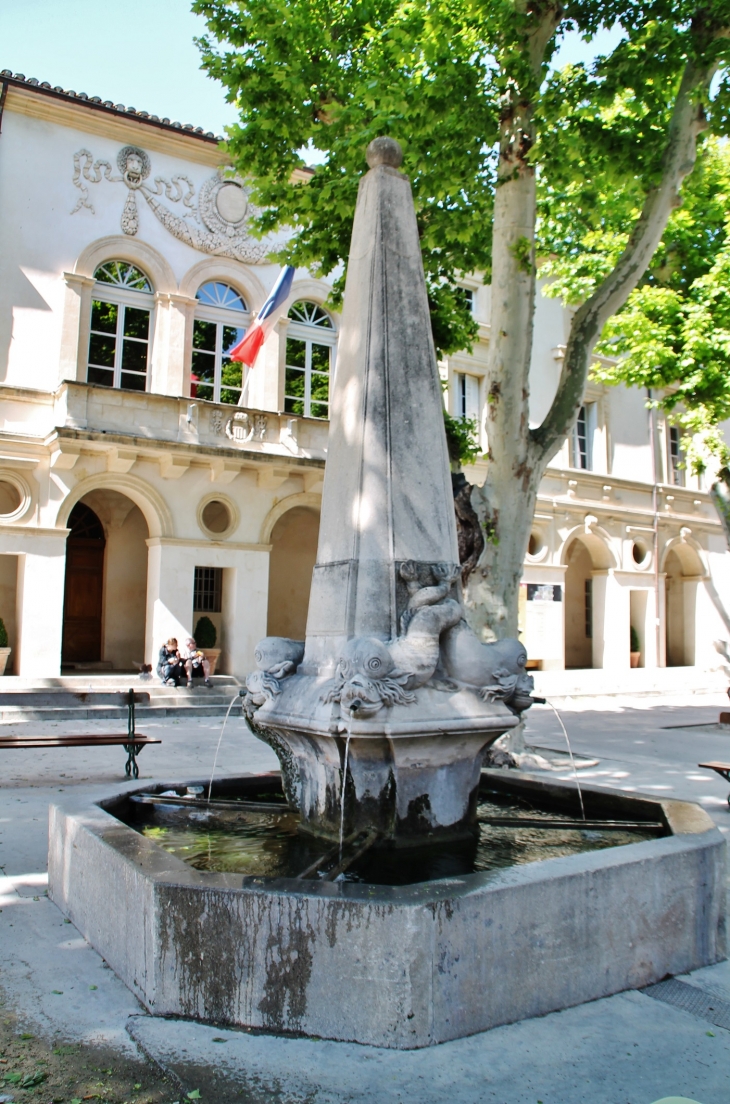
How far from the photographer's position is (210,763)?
32.7 feet

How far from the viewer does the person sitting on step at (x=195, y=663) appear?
666 inches

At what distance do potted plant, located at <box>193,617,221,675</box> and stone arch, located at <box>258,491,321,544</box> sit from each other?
221cm

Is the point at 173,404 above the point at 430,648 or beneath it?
above

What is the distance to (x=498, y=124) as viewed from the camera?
9.80 meters

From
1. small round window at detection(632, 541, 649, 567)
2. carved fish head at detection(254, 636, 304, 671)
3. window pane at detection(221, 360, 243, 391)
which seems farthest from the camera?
small round window at detection(632, 541, 649, 567)

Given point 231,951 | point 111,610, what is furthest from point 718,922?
point 111,610

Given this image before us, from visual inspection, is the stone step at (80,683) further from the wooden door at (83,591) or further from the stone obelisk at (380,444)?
the stone obelisk at (380,444)

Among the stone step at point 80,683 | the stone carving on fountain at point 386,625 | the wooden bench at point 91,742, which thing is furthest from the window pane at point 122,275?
the stone carving on fountain at point 386,625

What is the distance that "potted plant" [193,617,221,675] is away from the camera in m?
18.1

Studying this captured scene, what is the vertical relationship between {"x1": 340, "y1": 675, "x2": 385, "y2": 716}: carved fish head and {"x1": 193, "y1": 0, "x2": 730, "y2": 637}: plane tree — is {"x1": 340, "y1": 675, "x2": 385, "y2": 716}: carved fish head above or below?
below

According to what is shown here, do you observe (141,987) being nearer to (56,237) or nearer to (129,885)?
(129,885)

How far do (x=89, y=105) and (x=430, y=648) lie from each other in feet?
58.1

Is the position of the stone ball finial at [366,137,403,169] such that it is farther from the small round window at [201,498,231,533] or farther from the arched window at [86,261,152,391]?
the small round window at [201,498,231,533]

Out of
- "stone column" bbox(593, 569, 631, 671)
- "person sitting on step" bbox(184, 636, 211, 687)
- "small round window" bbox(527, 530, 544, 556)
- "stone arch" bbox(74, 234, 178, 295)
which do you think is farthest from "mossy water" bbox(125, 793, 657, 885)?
"stone column" bbox(593, 569, 631, 671)
